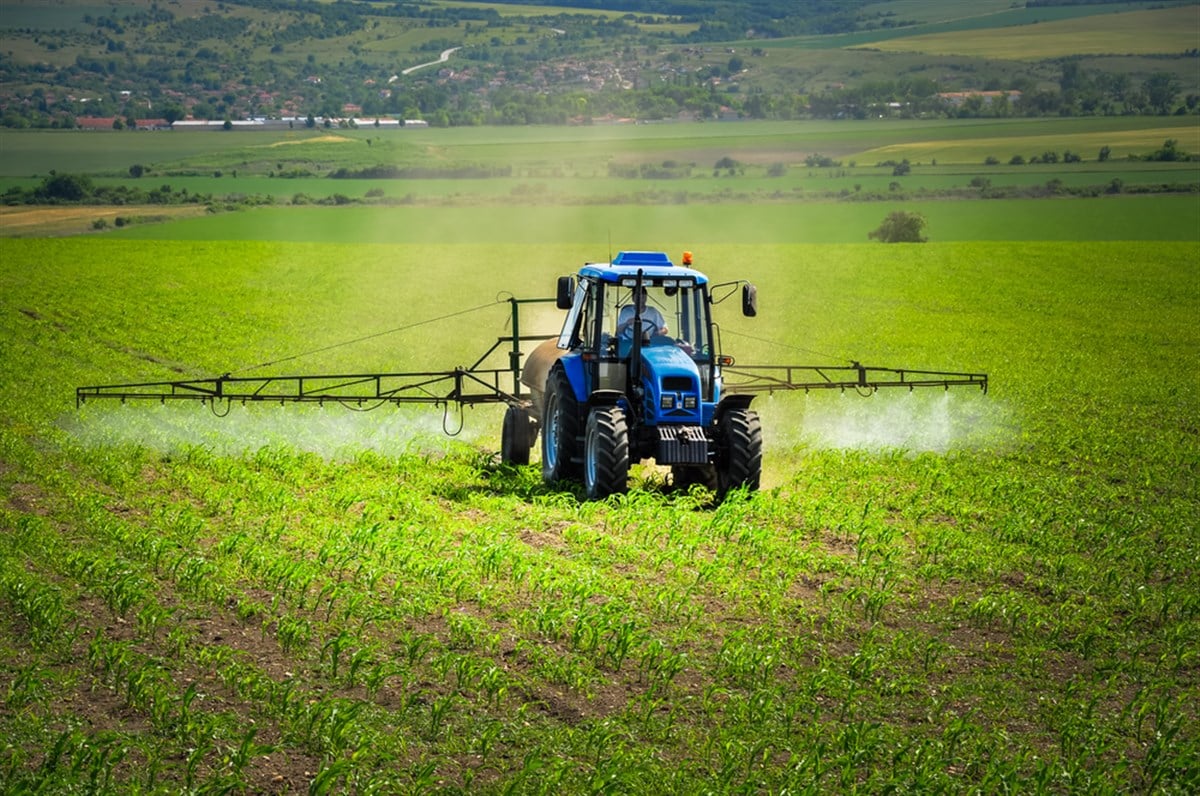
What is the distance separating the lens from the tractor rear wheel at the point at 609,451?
54.1 ft

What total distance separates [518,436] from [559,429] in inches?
81.3

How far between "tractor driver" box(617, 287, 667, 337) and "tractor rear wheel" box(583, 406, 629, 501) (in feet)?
4.29

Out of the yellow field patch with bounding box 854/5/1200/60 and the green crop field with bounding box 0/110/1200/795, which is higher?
the yellow field patch with bounding box 854/5/1200/60

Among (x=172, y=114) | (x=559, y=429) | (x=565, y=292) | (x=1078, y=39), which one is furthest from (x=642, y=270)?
(x=1078, y=39)

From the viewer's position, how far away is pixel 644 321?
17.8 meters

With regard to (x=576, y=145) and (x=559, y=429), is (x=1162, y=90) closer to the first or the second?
(x=576, y=145)

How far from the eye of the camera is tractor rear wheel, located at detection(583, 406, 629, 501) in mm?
16484

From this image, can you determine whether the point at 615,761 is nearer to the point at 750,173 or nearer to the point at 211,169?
the point at 750,173

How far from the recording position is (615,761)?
30.7 feet

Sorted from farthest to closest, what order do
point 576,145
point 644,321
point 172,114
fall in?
point 172,114, point 576,145, point 644,321

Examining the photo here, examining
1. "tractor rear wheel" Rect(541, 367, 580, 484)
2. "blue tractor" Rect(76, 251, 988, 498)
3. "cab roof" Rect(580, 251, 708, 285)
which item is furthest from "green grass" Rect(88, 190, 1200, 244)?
"blue tractor" Rect(76, 251, 988, 498)

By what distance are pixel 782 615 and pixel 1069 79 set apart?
435ft

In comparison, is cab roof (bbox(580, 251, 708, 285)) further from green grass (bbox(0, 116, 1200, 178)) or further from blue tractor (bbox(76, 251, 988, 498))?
green grass (bbox(0, 116, 1200, 178))

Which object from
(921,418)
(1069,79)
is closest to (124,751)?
(921,418)
